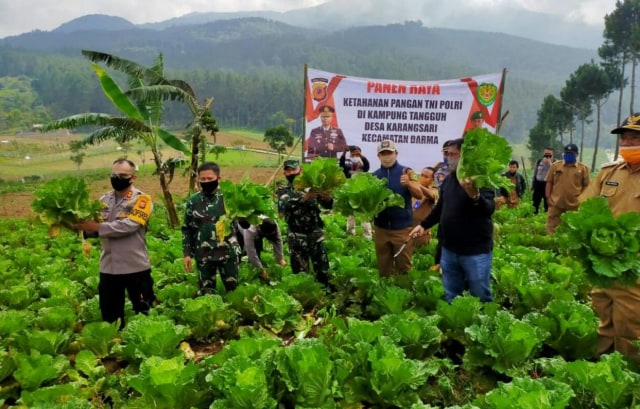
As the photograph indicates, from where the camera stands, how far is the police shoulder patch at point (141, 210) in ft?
13.3

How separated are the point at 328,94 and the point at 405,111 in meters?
1.44

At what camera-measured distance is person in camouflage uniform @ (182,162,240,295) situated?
4461 millimetres

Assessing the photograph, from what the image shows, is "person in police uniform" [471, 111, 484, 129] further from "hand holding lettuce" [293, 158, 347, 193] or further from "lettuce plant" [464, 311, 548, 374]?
"lettuce plant" [464, 311, 548, 374]

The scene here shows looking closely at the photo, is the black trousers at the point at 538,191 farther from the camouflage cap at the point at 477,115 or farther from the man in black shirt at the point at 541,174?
the camouflage cap at the point at 477,115

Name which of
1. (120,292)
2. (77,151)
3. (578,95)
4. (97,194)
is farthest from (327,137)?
(578,95)

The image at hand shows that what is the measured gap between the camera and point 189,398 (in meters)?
2.98

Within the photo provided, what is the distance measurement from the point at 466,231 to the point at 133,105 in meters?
7.97

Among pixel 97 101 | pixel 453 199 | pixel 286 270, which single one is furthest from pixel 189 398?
pixel 97 101

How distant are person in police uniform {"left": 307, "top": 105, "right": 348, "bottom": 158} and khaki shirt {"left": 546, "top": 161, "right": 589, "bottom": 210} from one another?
3.57m

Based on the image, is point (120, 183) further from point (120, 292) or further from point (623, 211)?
point (623, 211)

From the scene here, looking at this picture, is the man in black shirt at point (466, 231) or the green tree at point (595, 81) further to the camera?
the green tree at point (595, 81)

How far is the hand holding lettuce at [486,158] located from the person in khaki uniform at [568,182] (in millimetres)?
4664

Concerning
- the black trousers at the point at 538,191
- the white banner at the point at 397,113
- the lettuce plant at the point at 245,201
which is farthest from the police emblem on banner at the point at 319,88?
the black trousers at the point at 538,191

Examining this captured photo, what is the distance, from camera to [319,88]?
876 centimetres
